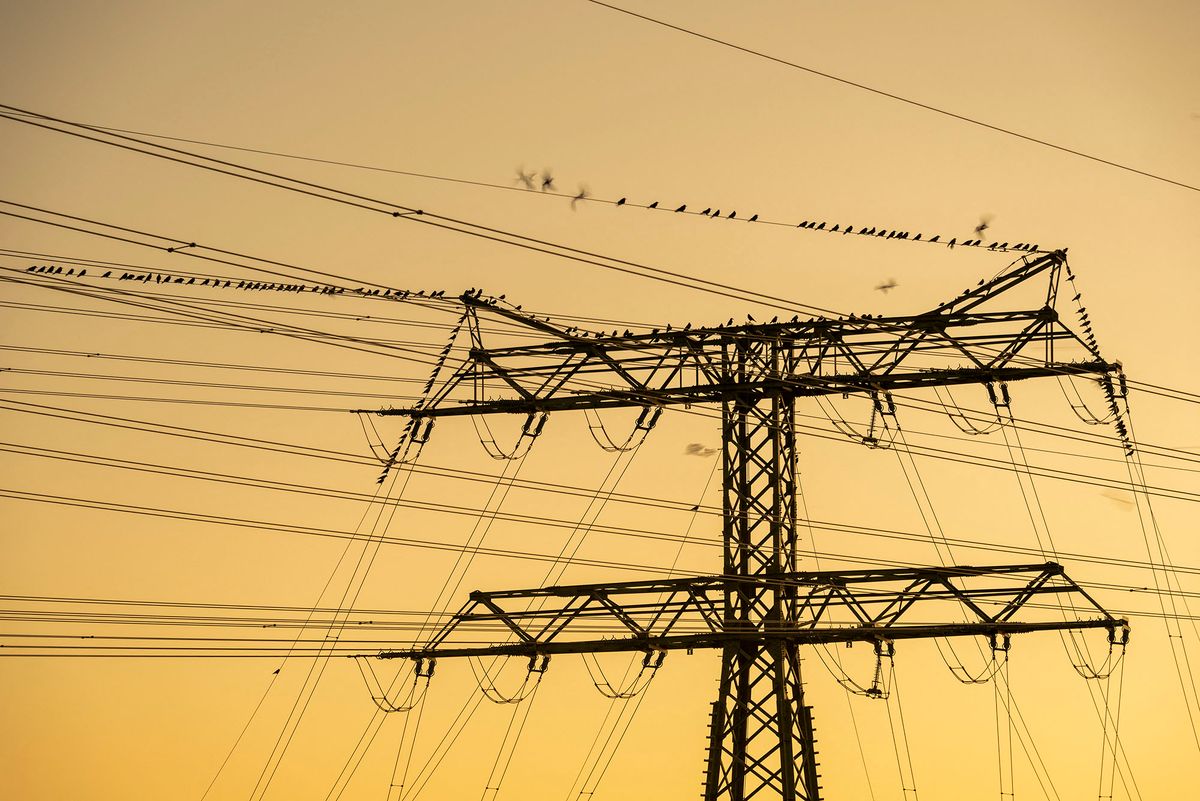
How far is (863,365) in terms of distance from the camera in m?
22.6

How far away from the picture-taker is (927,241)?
80.3 feet

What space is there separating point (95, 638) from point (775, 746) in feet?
34.7

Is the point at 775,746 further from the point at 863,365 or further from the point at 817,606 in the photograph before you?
the point at 863,365

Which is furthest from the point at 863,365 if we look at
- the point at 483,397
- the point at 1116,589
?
the point at 1116,589

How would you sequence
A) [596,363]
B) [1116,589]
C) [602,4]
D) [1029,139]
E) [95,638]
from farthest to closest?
[1029,139], [1116,589], [602,4], [596,363], [95,638]

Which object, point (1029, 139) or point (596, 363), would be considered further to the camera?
point (1029, 139)

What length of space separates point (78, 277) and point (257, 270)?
267cm

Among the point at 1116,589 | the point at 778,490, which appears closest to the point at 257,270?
the point at 778,490

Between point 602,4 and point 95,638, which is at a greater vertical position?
point 602,4

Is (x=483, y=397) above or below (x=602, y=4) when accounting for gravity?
below

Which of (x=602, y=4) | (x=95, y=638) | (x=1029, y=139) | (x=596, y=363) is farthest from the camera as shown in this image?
(x=1029, y=139)

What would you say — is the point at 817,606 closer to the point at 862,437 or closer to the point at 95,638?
the point at 862,437

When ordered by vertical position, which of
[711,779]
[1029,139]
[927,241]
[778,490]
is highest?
[1029,139]

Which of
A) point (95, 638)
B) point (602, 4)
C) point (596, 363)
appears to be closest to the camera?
point (95, 638)
